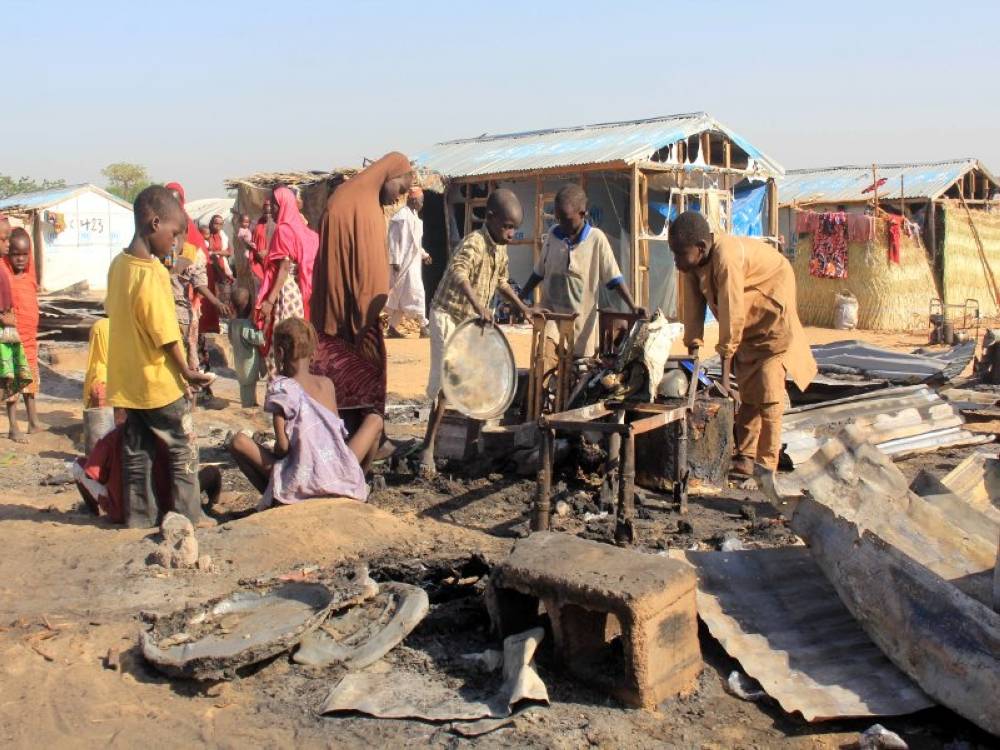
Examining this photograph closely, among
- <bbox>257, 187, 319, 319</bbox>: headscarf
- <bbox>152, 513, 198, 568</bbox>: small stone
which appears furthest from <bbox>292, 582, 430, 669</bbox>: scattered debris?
<bbox>257, 187, 319, 319</bbox>: headscarf

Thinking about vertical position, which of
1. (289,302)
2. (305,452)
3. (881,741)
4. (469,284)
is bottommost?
(881,741)

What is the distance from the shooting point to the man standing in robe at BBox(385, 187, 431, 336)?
938cm

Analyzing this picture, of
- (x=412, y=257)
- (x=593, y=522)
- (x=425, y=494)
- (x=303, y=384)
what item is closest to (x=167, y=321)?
(x=303, y=384)

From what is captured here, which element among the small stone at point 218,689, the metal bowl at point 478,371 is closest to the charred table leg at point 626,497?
the metal bowl at point 478,371

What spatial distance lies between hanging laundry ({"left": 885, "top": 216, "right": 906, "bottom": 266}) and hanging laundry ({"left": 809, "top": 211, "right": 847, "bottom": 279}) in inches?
30.7

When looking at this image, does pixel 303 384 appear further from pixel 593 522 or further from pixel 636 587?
pixel 636 587

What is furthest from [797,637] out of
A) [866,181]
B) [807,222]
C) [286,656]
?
[866,181]

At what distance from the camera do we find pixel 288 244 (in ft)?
27.2

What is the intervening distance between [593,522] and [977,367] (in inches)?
250

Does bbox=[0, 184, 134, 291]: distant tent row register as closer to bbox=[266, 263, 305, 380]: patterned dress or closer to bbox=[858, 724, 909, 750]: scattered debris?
bbox=[266, 263, 305, 380]: patterned dress

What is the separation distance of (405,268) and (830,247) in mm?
12206

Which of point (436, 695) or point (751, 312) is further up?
point (751, 312)

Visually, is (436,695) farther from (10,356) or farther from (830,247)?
(830,247)

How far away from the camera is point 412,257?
10016 mm
